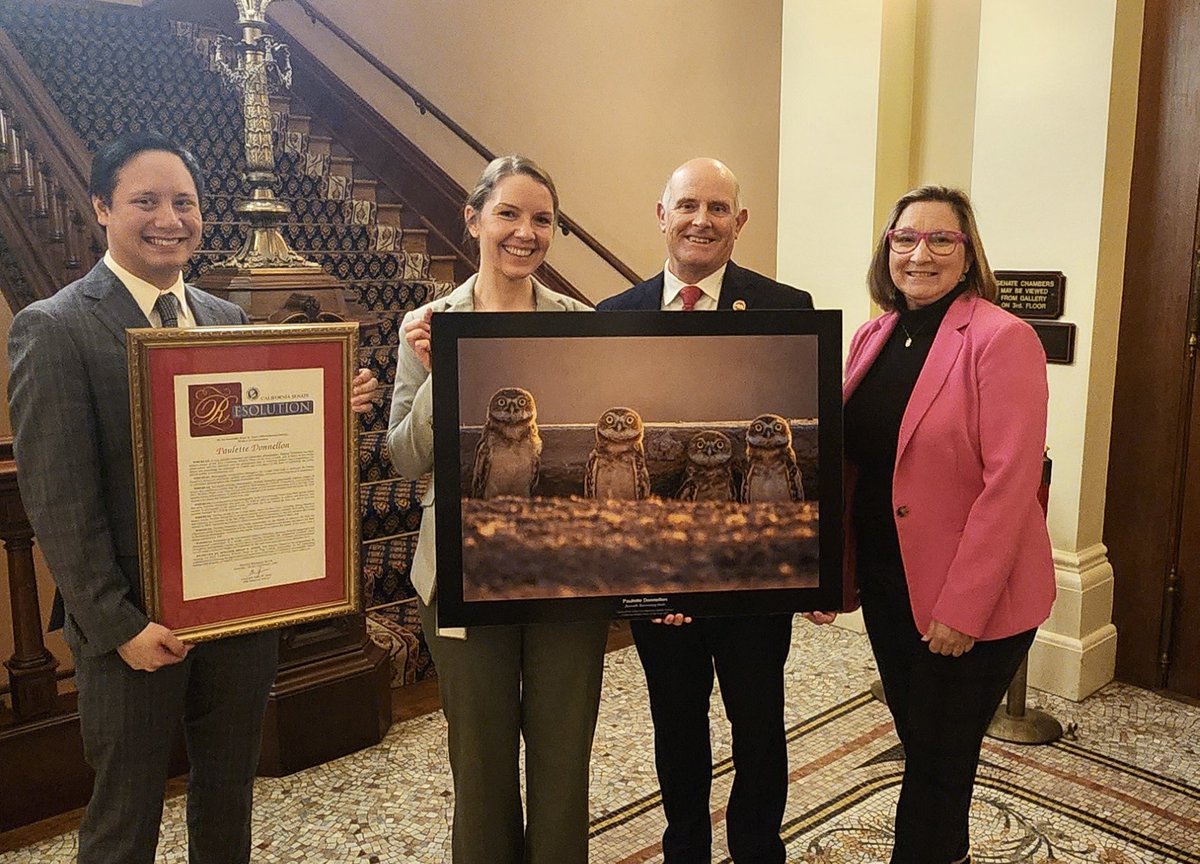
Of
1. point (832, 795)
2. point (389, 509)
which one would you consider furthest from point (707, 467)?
point (389, 509)

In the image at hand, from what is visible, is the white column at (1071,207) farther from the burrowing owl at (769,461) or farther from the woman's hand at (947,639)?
the burrowing owl at (769,461)

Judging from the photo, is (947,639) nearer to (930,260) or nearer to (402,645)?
(930,260)

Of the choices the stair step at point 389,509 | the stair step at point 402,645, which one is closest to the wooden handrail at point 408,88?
the stair step at point 389,509

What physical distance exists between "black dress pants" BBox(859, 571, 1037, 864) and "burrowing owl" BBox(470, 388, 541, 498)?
83 cm

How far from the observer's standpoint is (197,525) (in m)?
1.71

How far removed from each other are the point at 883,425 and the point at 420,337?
0.97m

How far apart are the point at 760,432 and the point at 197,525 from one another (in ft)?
3.40

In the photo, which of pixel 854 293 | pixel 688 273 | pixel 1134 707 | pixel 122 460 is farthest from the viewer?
pixel 854 293

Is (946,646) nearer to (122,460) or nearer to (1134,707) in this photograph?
(122,460)

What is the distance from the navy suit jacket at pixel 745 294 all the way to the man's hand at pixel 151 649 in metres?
1.08

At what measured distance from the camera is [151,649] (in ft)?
5.45

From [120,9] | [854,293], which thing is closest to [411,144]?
[120,9]

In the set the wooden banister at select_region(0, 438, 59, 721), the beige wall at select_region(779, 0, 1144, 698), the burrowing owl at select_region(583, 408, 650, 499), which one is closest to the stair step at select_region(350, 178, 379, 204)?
the beige wall at select_region(779, 0, 1144, 698)

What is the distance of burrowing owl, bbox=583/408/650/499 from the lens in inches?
70.6
